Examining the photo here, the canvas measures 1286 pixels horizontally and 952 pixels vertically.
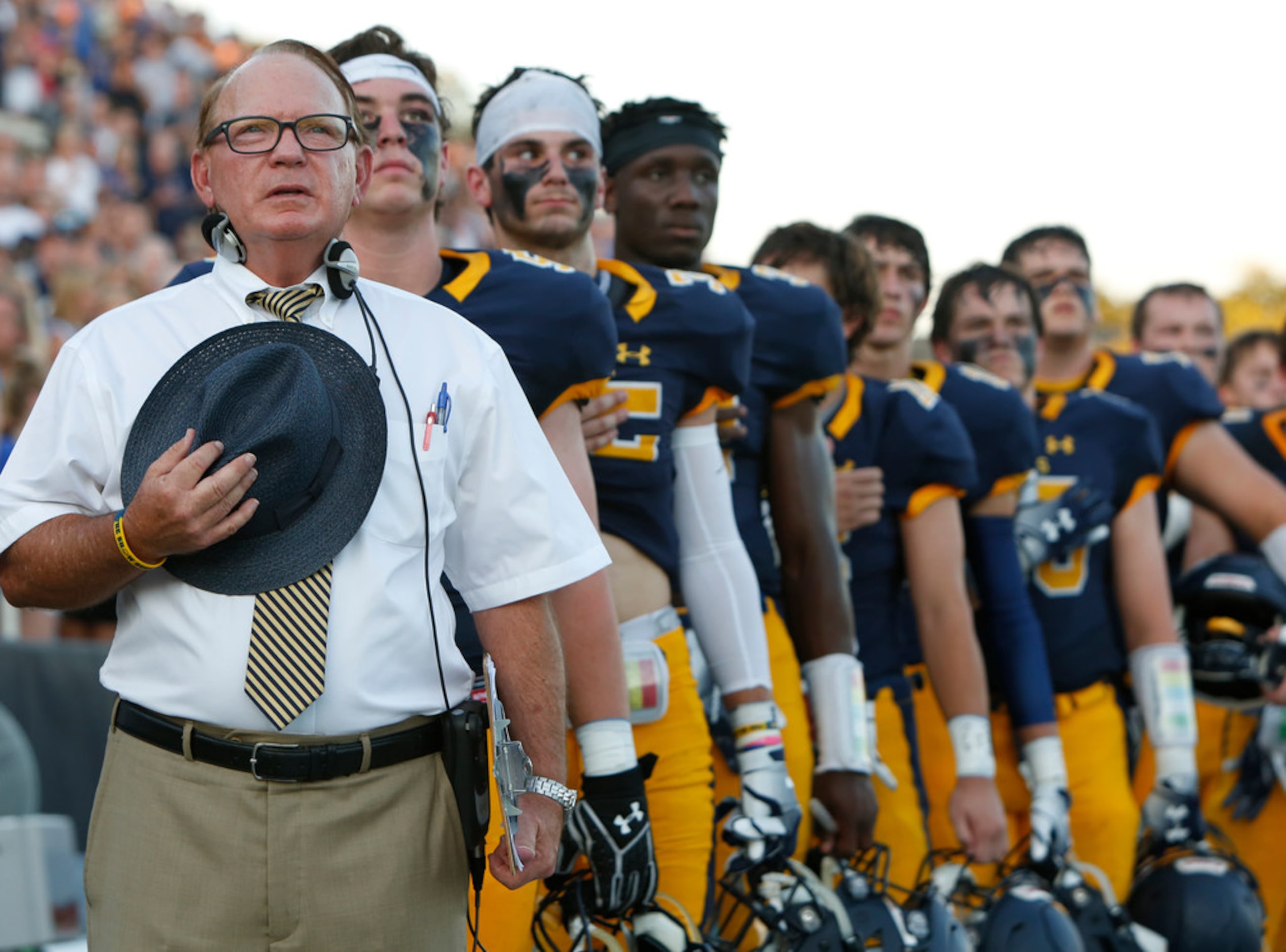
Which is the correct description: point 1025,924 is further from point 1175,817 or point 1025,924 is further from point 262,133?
point 262,133

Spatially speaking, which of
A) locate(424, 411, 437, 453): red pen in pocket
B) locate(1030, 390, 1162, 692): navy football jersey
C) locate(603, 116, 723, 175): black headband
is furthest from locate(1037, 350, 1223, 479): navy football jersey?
locate(424, 411, 437, 453): red pen in pocket

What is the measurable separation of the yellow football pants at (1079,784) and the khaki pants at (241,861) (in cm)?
273

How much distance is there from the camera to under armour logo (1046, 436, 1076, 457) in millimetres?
5180

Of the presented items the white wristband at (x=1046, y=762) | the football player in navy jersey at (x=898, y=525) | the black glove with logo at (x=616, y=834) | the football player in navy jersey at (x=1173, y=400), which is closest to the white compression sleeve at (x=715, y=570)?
the black glove with logo at (x=616, y=834)

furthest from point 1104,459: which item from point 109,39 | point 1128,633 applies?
point 109,39

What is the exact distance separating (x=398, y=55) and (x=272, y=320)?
1413mm

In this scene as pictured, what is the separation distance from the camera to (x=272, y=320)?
2.33 meters

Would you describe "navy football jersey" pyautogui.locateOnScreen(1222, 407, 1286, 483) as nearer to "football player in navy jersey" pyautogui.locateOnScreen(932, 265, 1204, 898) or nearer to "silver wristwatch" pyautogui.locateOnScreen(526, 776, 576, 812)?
"football player in navy jersey" pyautogui.locateOnScreen(932, 265, 1204, 898)

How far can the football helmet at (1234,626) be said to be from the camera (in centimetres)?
519

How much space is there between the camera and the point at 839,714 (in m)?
3.87

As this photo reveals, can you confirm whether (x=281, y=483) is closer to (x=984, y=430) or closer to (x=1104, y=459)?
(x=984, y=430)

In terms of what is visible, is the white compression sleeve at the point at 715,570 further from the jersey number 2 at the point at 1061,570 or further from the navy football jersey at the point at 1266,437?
the navy football jersey at the point at 1266,437

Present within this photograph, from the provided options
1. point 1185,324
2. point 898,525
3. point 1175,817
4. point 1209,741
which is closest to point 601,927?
point 898,525

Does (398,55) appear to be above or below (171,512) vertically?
above
